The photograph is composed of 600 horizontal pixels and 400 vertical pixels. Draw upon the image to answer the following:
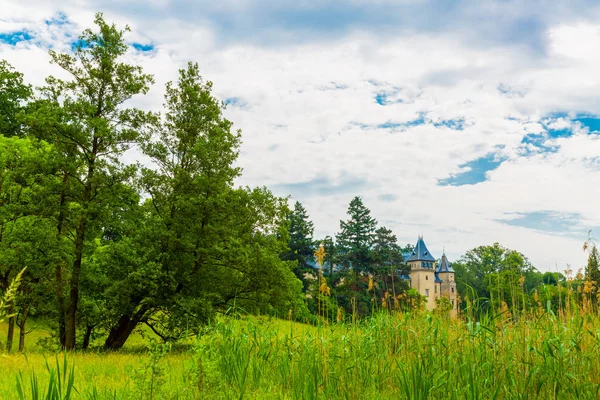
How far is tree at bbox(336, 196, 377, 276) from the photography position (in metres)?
53.1

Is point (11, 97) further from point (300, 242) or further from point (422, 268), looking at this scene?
point (422, 268)

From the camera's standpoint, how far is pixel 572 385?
5094 millimetres

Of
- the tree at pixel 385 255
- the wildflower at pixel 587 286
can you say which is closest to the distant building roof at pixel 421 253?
the tree at pixel 385 255

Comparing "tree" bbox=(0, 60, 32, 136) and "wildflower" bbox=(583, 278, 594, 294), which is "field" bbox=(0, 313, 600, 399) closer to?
"wildflower" bbox=(583, 278, 594, 294)

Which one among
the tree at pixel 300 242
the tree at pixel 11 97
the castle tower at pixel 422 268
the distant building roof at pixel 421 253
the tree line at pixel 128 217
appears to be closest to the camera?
the tree line at pixel 128 217

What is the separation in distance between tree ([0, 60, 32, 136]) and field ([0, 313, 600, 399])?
30867mm

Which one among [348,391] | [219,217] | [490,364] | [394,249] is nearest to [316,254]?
[348,391]

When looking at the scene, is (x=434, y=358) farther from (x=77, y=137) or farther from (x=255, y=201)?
(x=77, y=137)

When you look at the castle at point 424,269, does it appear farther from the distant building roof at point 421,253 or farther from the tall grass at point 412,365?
the tall grass at point 412,365

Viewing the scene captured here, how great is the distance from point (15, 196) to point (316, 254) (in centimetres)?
1874

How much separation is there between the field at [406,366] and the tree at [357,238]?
45.9 meters

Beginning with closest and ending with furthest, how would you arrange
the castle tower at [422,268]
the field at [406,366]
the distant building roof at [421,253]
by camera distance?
the field at [406,366], the castle tower at [422,268], the distant building roof at [421,253]

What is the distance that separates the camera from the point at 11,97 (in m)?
33.8

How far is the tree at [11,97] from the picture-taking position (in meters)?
32.4
